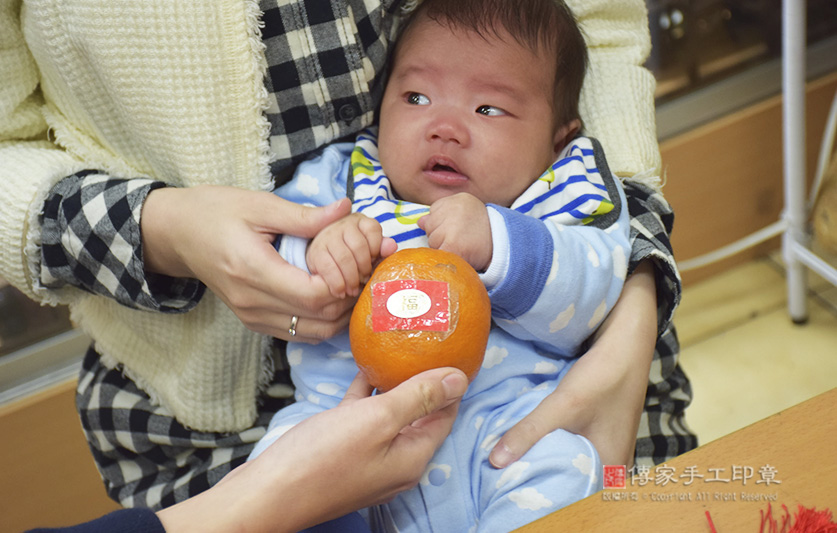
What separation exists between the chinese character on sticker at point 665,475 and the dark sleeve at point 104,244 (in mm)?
633

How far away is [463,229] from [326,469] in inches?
12.2

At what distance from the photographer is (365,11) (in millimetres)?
1060

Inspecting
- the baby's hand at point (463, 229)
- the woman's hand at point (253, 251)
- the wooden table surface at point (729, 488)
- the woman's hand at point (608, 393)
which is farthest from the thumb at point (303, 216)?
the wooden table surface at point (729, 488)

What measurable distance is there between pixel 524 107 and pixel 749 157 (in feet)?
4.50

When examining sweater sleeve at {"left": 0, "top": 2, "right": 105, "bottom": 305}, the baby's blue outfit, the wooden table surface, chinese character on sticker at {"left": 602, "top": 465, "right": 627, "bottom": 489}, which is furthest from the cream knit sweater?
the wooden table surface

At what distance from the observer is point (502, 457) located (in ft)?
2.87

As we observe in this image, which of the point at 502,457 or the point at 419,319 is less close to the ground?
the point at 419,319

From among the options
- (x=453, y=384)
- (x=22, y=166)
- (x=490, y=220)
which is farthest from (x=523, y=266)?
(x=22, y=166)

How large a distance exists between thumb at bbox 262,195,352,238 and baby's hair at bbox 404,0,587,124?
385 millimetres

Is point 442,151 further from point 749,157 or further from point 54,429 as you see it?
point 749,157

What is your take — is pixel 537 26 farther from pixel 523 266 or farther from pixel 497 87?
pixel 523 266

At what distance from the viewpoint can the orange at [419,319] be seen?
2.54 ft

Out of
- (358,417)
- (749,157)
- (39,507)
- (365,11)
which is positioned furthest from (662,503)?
(749,157)

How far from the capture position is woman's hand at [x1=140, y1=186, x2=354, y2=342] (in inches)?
33.2
